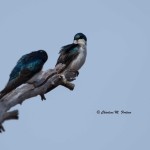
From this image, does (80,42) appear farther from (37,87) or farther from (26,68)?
(37,87)

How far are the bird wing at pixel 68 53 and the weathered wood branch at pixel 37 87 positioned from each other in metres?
0.94

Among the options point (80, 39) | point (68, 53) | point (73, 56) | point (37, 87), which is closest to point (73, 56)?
point (73, 56)

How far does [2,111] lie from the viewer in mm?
9938

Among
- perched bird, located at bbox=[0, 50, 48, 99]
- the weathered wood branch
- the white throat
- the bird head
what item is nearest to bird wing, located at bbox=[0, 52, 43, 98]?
perched bird, located at bbox=[0, 50, 48, 99]

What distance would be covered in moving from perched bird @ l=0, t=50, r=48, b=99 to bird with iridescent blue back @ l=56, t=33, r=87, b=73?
25.8 inches

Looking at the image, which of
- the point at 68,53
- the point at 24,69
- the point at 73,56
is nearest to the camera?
the point at 24,69

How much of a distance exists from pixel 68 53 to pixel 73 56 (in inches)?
6.4

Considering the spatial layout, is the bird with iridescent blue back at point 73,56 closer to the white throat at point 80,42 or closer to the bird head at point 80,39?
the white throat at point 80,42

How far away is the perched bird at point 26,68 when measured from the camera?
11.7 metres

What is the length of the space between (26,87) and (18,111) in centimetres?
136

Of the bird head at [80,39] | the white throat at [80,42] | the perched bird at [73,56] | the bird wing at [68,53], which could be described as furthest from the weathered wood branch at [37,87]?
the bird head at [80,39]

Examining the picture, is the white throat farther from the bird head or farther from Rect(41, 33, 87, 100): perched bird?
Rect(41, 33, 87, 100): perched bird

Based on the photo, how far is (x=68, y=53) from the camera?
13.7 m

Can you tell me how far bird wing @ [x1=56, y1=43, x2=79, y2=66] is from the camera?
44.2 feet
